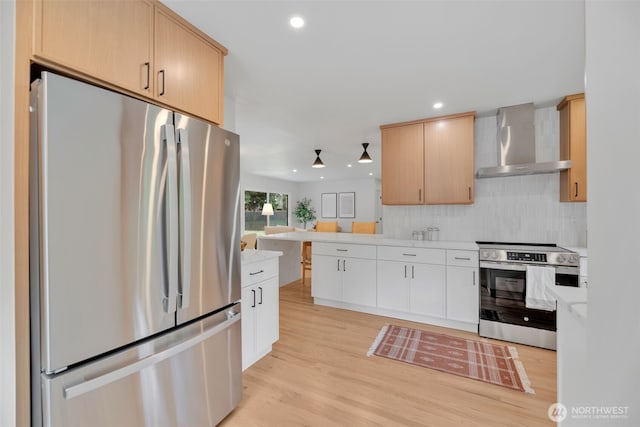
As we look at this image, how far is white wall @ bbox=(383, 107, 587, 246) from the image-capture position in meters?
2.99

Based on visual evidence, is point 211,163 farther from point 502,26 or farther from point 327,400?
point 502,26

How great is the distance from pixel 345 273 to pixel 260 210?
19.0 feet

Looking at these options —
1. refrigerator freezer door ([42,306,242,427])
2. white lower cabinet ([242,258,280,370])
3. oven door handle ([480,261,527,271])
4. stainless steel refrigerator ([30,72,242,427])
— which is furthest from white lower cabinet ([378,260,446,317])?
stainless steel refrigerator ([30,72,242,427])

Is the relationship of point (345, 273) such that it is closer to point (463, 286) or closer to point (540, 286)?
point (463, 286)

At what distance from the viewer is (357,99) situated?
9.19 ft

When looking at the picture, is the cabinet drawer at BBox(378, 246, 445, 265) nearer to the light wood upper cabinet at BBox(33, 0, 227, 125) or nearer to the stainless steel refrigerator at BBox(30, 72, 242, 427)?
the stainless steel refrigerator at BBox(30, 72, 242, 427)

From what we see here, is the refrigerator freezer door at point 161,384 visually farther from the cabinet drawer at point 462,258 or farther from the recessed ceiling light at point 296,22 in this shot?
the cabinet drawer at point 462,258

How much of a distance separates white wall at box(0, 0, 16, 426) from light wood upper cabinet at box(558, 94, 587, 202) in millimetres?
3979

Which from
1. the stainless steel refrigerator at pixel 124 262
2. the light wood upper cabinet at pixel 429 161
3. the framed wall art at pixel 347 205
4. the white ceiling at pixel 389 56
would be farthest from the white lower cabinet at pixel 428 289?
the framed wall art at pixel 347 205

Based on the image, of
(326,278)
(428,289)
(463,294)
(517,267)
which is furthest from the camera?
(326,278)

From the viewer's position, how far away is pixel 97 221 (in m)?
1.07

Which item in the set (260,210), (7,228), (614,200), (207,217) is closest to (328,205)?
(260,210)

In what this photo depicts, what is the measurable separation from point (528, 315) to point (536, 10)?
8.33 feet

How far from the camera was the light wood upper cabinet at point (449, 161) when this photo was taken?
3.19 meters
